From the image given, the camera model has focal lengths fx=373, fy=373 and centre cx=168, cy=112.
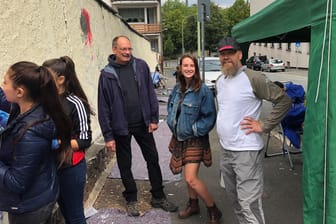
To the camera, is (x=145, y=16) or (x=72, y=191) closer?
(x=72, y=191)

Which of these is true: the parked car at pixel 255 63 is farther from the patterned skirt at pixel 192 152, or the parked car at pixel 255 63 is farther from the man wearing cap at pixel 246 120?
the man wearing cap at pixel 246 120

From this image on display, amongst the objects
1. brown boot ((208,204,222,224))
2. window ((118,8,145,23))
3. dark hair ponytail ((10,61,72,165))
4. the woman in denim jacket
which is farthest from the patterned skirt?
window ((118,8,145,23))

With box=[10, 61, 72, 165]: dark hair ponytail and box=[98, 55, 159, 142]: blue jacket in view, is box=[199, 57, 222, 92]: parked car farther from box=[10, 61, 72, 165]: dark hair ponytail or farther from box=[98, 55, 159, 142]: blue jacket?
box=[10, 61, 72, 165]: dark hair ponytail

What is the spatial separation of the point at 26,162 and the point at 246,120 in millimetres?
1755

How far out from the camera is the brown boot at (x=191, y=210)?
4.07m

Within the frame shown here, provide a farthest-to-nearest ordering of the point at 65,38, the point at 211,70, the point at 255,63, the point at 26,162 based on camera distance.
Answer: the point at 255,63 < the point at 211,70 < the point at 65,38 < the point at 26,162

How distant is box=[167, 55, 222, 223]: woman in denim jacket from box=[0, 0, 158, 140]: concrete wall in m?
1.53

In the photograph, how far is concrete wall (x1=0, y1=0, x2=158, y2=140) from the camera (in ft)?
10.8

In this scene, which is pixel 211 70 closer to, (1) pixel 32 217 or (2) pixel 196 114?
(2) pixel 196 114

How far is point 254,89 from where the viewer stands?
3.04 m

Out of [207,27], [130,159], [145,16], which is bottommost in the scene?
[130,159]

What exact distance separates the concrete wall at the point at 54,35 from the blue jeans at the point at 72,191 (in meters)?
1.02

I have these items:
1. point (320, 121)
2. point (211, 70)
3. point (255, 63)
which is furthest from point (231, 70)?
point (255, 63)

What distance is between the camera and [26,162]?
6.83 feet
